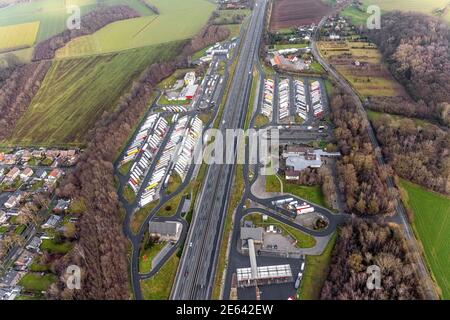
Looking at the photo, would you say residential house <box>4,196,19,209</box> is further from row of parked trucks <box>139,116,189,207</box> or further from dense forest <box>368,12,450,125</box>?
dense forest <box>368,12,450,125</box>

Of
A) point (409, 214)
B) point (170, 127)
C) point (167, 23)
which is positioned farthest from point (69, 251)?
point (167, 23)

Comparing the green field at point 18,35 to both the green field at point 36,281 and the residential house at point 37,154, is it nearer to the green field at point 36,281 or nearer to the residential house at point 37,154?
the residential house at point 37,154

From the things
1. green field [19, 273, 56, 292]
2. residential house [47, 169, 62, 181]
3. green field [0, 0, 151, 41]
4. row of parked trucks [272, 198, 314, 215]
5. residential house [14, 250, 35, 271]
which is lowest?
green field [19, 273, 56, 292]

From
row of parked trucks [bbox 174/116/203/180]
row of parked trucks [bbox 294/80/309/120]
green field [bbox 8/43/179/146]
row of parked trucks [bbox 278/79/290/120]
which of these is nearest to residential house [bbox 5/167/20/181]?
green field [bbox 8/43/179/146]

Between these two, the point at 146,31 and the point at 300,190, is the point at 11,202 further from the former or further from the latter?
the point at 146,31

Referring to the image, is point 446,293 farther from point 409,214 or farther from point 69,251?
point 69,251

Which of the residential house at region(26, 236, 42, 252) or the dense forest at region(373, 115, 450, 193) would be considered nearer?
the residential house at region(26, 236, 42, 252)

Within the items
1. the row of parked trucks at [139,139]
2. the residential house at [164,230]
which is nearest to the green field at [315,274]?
the residential house at [164,230]
